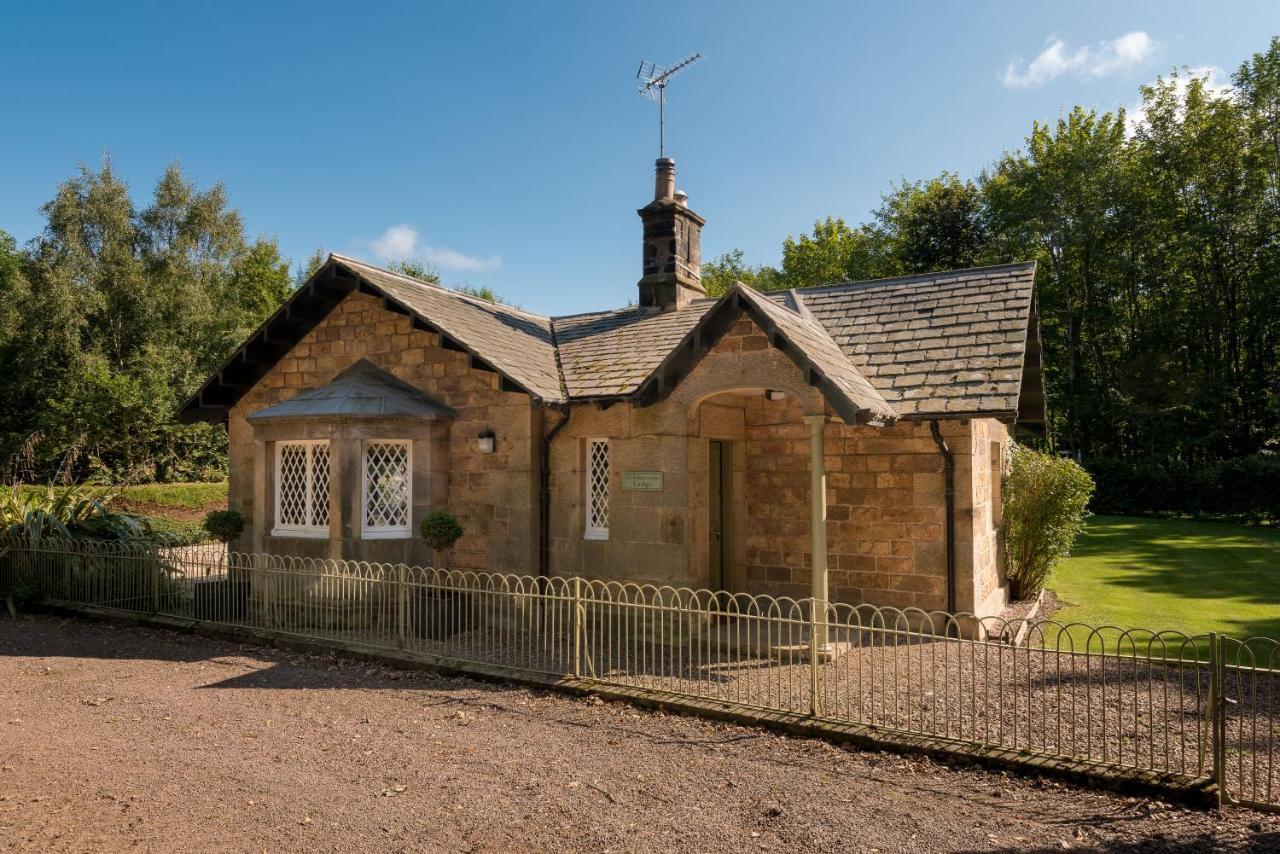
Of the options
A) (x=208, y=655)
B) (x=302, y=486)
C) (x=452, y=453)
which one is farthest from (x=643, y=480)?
(x=208, y=655)

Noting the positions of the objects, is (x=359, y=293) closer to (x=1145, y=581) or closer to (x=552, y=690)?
(x=552, y=690)

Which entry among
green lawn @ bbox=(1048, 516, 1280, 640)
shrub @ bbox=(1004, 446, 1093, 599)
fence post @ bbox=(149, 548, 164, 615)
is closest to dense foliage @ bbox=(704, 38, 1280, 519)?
green lawn @ bbox=(1048, 516, 1280, 640)

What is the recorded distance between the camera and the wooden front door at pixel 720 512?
12.5 m

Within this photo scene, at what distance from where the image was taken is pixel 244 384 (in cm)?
1495

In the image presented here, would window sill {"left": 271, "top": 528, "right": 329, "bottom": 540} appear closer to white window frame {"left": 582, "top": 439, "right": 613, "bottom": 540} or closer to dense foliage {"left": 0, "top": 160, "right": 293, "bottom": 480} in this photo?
white window frame {"left": 582, "top": 439, "right": 613, "bottom": 540}

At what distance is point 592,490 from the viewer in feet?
40.6

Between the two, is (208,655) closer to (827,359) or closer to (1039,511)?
Answer: (827,359)

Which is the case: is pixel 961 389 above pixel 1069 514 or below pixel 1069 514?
above

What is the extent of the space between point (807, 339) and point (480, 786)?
272 inches

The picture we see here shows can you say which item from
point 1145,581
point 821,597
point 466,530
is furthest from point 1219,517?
point 466,530

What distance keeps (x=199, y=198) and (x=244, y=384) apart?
27.9 m

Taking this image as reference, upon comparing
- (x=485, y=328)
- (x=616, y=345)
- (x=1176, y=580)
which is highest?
(x=485, y=328)

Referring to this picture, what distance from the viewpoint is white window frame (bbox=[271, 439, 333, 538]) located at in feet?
42.0

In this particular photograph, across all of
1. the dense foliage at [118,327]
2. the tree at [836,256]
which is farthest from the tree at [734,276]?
the dense foliage at [118,327]
